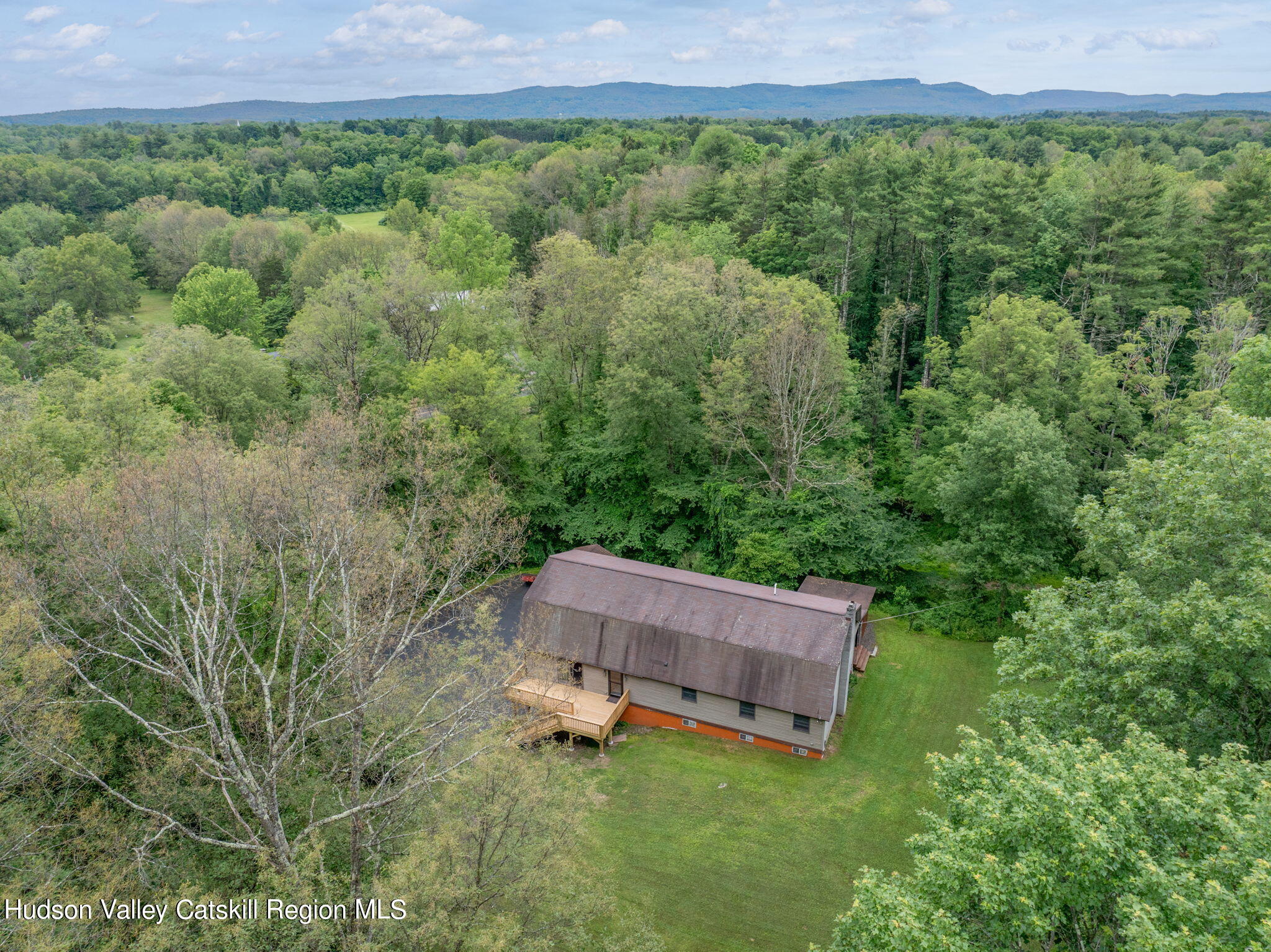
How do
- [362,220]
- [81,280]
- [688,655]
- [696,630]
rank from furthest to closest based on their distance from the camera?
[362,220]
[81,280]
[696,630]
[688,655]

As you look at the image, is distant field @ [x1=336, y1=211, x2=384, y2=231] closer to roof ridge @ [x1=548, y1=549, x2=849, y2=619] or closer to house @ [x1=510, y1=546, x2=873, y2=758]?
roof ridge @ [x1=548, y1=549, x2=849, y2=619]

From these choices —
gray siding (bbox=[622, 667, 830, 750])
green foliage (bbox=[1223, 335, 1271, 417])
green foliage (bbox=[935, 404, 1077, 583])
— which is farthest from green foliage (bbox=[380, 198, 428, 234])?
green foliage (bbox=[1223, 335, 1271, 417])

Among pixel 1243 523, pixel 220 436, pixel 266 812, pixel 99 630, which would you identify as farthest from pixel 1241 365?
pixel 220 436

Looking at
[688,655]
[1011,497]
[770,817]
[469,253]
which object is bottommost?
[770,817]

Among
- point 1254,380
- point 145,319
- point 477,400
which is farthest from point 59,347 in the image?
point 1254,380

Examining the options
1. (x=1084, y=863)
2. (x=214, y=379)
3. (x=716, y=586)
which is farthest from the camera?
(x=214, y=379)

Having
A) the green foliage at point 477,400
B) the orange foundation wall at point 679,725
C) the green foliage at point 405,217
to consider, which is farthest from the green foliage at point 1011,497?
the green foliage at point 405,217

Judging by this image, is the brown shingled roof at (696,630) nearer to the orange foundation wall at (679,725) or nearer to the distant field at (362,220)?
the orange foundation wall at (679,725)

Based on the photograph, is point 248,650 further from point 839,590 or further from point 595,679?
point 839,590

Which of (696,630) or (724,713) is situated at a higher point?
(696,630)
